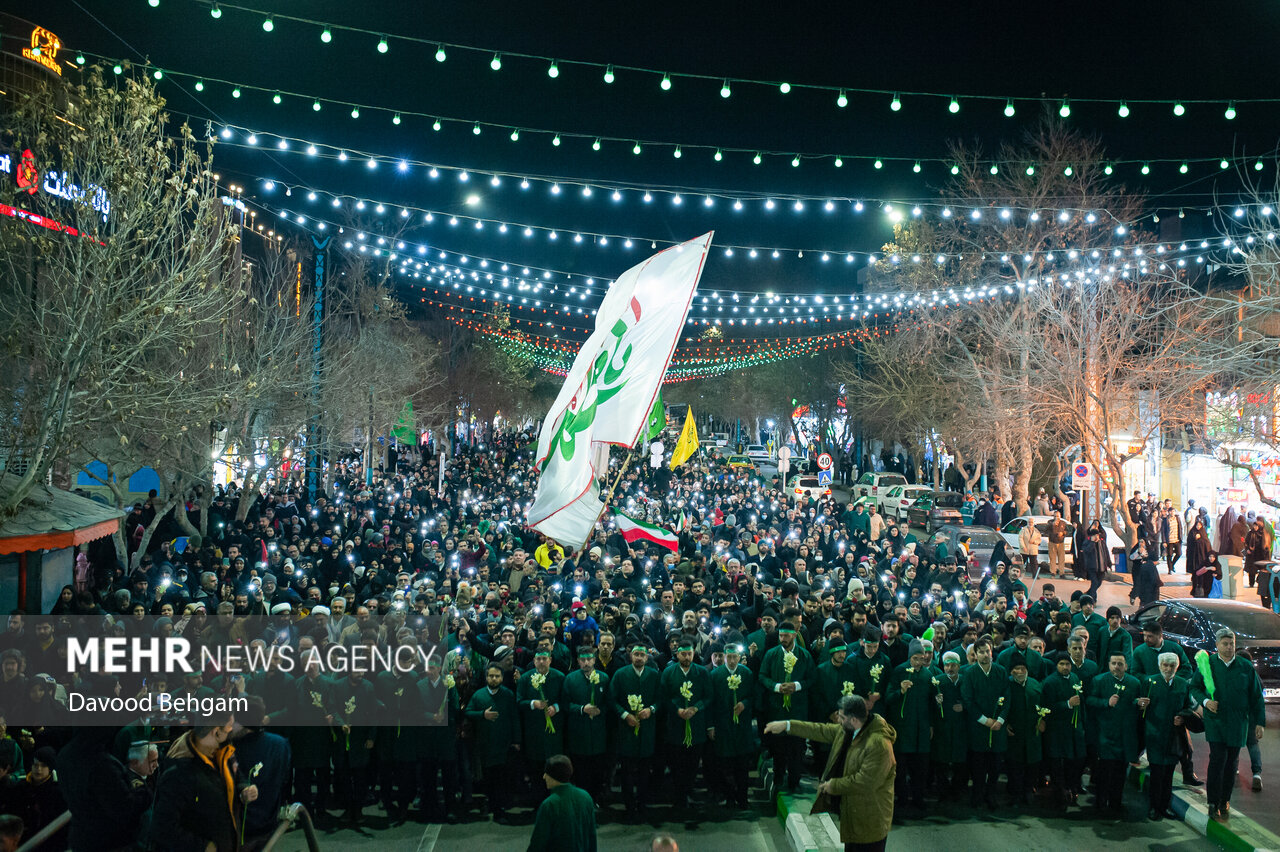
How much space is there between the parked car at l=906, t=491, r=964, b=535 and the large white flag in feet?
59.1

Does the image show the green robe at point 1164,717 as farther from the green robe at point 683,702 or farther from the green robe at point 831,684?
the green robe at point 683,702

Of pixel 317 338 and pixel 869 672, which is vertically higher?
pixel 317 338

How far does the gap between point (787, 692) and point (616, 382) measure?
4204 millimetres

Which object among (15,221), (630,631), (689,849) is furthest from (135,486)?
(689,849)

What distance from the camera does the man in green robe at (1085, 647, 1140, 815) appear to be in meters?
8.30

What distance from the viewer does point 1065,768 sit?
347 inches

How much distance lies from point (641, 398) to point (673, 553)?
20.3 ft

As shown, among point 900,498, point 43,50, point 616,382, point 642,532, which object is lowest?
point 900,498

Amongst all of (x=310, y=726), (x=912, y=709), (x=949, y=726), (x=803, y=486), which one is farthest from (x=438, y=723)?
(x=803, y=486)

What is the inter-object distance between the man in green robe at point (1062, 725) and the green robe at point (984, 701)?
367 mm

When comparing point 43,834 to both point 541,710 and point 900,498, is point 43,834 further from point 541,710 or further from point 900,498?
point 900,498

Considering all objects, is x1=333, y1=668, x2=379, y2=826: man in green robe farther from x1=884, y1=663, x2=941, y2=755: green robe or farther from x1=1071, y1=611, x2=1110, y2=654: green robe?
x1=1071, y1=611, x2=1110, y2=654: green robe

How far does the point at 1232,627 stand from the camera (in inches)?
452

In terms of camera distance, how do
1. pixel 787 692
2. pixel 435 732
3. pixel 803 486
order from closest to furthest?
pixel 435 732, pixel 787 692, pixel 803 486
